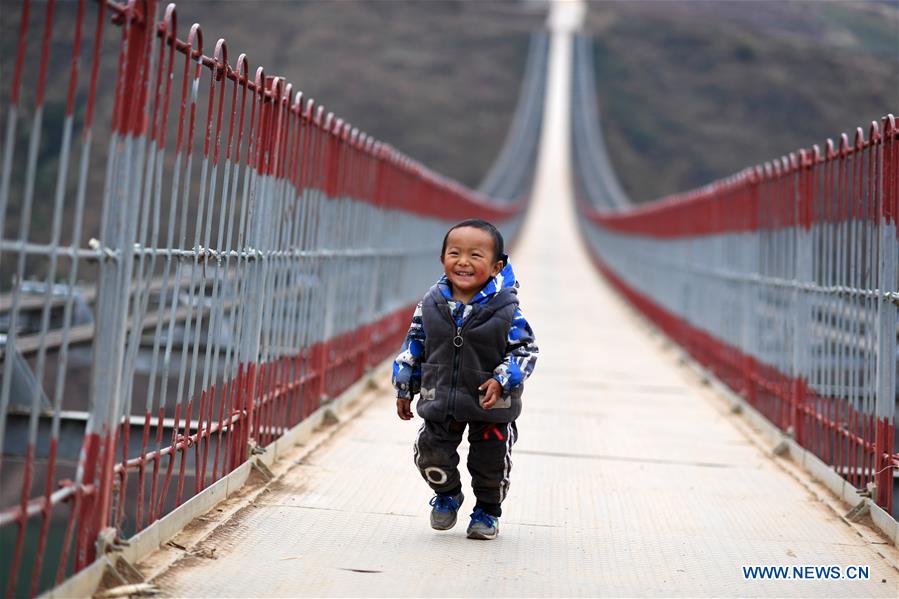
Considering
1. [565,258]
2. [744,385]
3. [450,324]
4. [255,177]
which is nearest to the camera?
[450,324]

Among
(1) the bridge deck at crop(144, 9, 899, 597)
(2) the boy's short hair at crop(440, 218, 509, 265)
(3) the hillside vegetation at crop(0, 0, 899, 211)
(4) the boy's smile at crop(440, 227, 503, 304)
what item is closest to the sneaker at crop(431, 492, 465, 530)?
(1) the bridge deck at crop(144, 9, 899, 597)

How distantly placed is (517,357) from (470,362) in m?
0.18

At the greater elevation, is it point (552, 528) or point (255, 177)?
point (255, 177)

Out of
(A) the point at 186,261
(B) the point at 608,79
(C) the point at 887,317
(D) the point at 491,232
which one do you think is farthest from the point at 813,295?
(B) the point at 608,79

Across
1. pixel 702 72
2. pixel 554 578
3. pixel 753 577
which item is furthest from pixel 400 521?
pixel 702 72

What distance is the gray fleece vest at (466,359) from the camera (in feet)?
15.9

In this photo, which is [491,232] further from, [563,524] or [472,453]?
[563,524]

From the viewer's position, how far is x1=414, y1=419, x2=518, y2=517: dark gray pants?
4.96 m

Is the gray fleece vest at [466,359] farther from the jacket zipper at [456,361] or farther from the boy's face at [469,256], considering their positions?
the boy's face at [469,256]

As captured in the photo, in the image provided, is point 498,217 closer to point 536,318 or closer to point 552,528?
point 536,318

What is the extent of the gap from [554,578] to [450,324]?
1.05 metres

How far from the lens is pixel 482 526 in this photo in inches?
200

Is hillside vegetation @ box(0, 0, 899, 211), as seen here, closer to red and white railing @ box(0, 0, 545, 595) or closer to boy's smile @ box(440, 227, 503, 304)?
red and white railing @ box(0, 0, 545, 595)

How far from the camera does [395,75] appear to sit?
3516 inches
